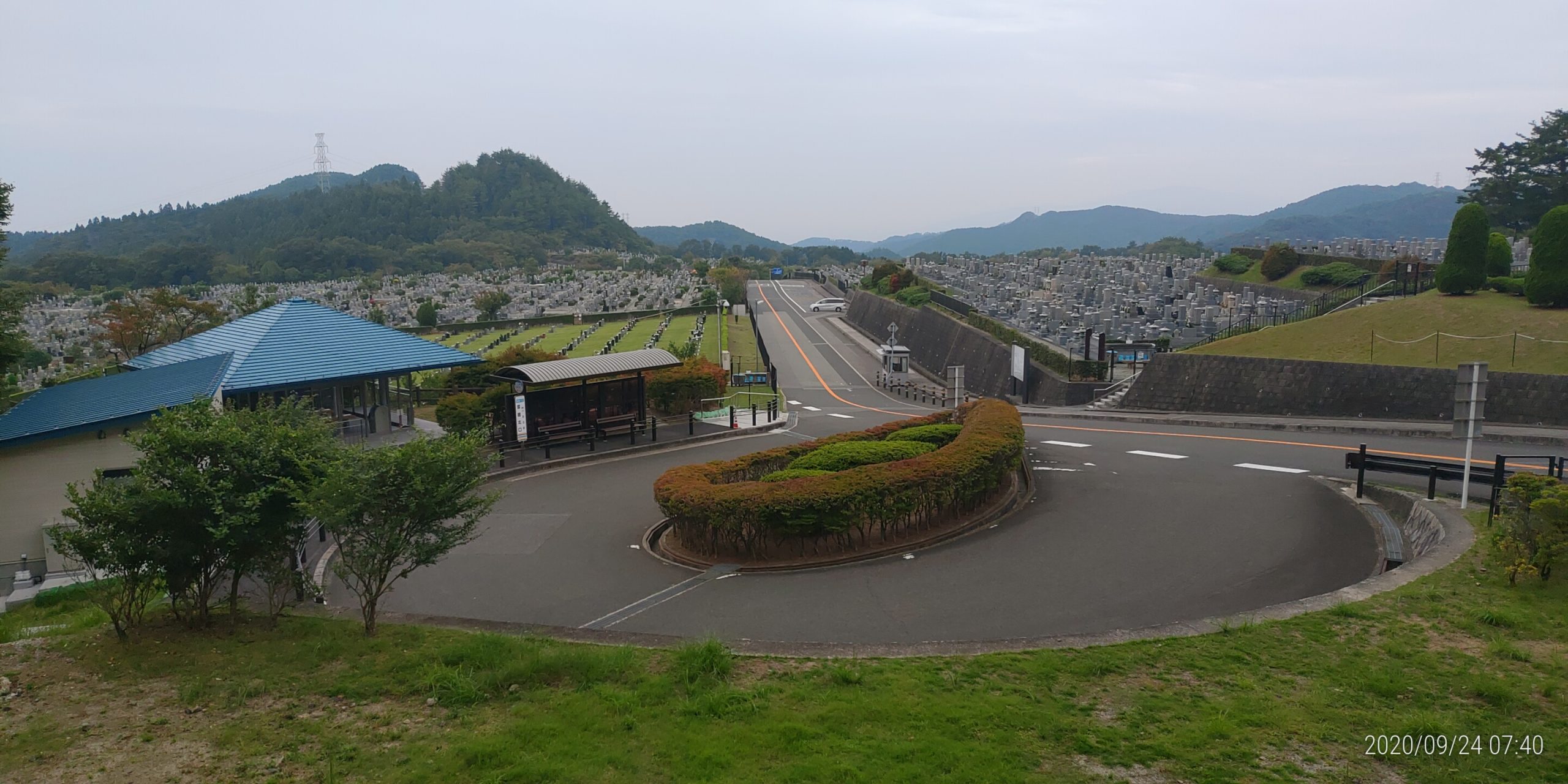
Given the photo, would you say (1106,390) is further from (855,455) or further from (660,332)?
(660,332)

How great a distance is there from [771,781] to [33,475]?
12.7 m

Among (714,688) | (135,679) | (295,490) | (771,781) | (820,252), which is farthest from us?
(820,252)

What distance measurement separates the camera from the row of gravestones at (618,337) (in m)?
39.2

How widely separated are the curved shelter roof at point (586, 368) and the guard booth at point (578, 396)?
0.01 meters

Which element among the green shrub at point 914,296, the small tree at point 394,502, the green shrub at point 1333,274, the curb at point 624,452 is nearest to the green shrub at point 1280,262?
the green shrub at point 1333,274

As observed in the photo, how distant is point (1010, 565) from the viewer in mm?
Answer: 10938

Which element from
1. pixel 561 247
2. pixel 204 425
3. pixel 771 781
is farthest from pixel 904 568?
pixel 561 247

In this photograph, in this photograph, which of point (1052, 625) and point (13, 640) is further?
point (1052, 625)

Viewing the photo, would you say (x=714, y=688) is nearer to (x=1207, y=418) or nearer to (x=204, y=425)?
(x=204, y=425)

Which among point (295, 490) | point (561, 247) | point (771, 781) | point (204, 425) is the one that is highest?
point (561, 247)

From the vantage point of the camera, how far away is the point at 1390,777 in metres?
4.96

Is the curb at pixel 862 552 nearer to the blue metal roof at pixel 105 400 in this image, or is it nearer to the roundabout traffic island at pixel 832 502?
the roundabout traffic island at pixel 832 502

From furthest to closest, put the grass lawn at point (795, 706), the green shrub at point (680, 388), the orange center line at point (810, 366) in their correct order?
the orange center line at point (810, 366) < the green shrub at point (680, 388) < the grass lawn at point (795, 706)

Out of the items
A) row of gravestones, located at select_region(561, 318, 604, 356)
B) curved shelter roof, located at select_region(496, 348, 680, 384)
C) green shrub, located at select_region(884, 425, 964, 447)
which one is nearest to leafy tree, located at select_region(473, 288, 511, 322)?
row of gravestones, located at select_region(561, 318, 604, 356)
